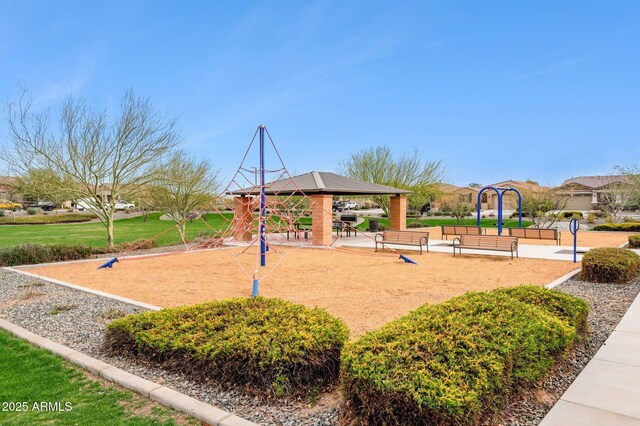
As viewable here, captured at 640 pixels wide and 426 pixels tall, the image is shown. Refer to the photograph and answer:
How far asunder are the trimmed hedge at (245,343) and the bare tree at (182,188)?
14906 millimetres

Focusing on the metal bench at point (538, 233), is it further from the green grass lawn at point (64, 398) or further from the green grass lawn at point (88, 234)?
the green grass lawn at point (64, 398)

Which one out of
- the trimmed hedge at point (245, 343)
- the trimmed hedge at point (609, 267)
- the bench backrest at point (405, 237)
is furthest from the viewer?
the bench backrest at point (405, 237)

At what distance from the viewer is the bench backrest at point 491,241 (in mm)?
12203

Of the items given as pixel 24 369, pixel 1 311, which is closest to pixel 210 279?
pixel 1 311

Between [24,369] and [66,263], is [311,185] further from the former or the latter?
[24,369]

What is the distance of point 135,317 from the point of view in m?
4.86

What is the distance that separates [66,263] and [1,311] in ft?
19.1

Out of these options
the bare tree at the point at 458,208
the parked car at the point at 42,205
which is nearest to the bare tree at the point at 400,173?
the bare tree at the point at 458,208

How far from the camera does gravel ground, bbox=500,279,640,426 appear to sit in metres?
3.25

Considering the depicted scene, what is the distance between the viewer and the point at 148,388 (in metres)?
3.63

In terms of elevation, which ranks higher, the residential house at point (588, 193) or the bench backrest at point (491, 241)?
the residential house at point (588, 193)

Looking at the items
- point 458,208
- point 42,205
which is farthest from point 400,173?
point 42,205

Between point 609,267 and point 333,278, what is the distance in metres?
5.62

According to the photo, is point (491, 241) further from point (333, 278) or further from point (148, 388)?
point (148, 388)
